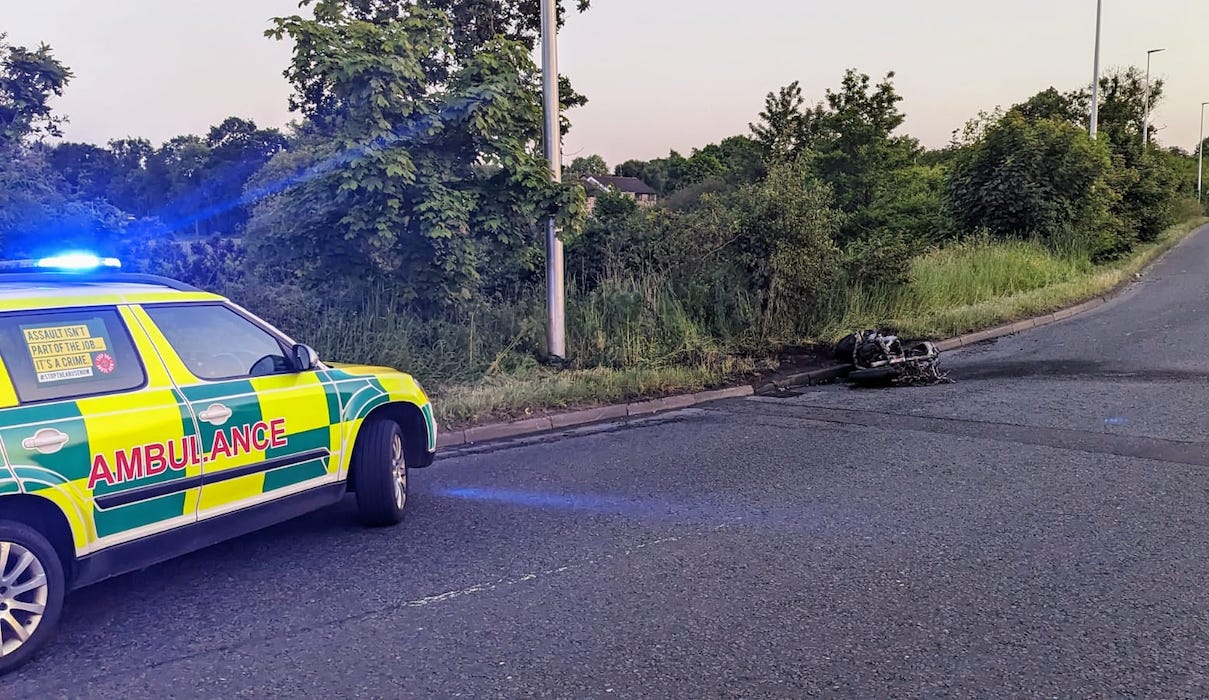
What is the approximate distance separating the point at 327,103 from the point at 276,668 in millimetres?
8801

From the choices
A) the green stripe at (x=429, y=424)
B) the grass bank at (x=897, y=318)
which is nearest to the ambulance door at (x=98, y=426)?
the green stripe at (x=429, y=424)

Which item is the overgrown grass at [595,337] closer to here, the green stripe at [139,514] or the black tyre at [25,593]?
the green stripe at [139,514]

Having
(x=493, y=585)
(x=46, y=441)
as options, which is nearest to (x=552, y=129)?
(x=493, y=585)

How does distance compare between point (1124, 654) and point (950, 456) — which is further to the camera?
point (950, 456)

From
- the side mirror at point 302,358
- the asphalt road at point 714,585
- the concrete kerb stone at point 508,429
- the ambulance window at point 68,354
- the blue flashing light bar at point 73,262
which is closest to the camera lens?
the asphalt road at point 714,585

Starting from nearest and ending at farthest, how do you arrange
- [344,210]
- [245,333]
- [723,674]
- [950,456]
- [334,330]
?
1. [723,674]
2. [245,333]
3. [950,456]
4. [344,210]
5. [334,330]

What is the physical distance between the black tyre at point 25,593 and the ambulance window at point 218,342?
3.68 feet

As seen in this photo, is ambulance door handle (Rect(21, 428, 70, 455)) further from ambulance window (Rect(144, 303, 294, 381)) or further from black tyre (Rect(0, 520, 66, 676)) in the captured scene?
ambulance window (Rect(144, 303, 294, 381))

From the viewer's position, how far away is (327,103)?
1061 centimetres

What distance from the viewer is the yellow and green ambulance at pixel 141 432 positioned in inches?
139

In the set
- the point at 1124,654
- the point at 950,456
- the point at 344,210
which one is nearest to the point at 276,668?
the point at 1124,654

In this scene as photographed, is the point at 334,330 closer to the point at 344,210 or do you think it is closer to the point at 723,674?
the point at 344,210

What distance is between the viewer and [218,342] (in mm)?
4668

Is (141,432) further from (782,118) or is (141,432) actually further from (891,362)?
(782,118)
